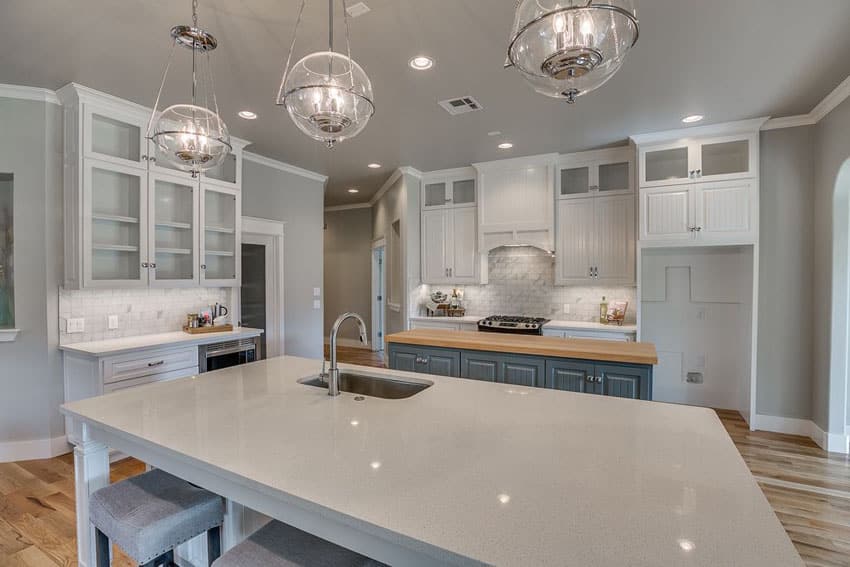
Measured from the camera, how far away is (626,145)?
4.52 metres

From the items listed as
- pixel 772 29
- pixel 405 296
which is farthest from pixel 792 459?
pixel 405 296

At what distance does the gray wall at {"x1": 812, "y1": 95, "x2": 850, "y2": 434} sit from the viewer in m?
3.32

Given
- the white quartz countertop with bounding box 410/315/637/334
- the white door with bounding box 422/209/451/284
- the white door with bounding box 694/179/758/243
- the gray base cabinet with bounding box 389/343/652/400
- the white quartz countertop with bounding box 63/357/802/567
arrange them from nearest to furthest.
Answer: the white quartz countertop with bounding box 63/357/802/567 → the gray base cabinet with bounding box 389/343/652/400 → the white door with bounding box 694/179/758/243 → the white quartz countertop with bounding box 410/315/637/334 → the white door with bounding box 422/209/451/284

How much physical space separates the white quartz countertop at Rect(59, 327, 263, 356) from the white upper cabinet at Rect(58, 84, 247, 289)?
453 millimetres

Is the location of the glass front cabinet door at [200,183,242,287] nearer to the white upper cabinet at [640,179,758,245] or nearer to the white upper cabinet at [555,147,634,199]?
the white upper cabinet at [555,147,634,199]

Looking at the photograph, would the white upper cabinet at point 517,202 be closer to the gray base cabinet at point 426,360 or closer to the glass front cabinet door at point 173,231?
the gray base cabinet at point 426,360

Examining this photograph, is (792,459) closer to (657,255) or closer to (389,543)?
(657,255)

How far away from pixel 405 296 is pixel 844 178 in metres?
4.27

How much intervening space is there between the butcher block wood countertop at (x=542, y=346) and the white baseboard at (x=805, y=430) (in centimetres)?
199

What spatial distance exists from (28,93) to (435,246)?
404 centimetres

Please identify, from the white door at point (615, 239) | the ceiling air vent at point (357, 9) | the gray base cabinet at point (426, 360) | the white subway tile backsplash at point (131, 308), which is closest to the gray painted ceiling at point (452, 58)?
the ceiling air vent at point (357, 9)

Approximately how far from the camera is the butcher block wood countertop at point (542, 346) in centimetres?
252

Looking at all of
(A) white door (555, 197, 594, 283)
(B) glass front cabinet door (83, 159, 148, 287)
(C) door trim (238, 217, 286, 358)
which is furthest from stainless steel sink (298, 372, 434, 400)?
(A) white door (555, 197, 594, 283)

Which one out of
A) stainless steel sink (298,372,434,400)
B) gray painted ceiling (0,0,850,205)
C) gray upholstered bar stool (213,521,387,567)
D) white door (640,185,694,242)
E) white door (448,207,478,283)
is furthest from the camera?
white door (448,207,478,283)
